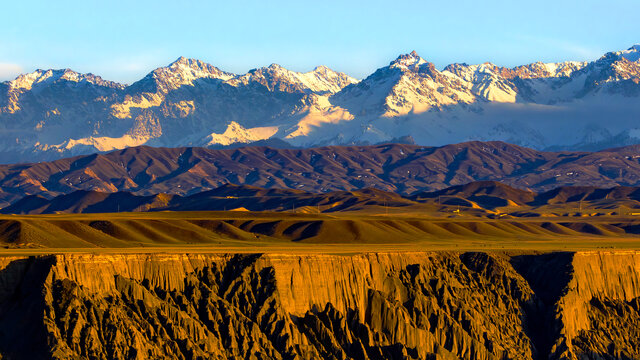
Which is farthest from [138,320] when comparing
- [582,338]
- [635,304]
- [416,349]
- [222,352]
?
[635,304]

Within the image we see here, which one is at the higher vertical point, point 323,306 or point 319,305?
point 319,305

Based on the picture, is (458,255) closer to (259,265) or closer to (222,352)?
(259,265)

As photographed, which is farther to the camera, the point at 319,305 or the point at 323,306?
the point at 323,306

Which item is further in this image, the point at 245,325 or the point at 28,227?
the point at 28,227

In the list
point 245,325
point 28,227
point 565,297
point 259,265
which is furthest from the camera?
point 28,227

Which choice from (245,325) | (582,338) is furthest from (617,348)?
(245,325)

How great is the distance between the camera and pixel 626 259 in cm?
13850

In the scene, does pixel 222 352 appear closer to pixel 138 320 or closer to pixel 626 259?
pixel 138 320

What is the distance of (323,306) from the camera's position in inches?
4387

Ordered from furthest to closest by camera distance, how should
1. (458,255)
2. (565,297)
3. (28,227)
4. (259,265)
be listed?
(28,227) < (458,255) < (565,297) < (259,265)

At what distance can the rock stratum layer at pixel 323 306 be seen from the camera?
92500mm

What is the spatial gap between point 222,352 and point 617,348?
45.3 m

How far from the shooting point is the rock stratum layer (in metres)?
92.5

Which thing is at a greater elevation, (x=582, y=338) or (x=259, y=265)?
(x=259, y=265)
